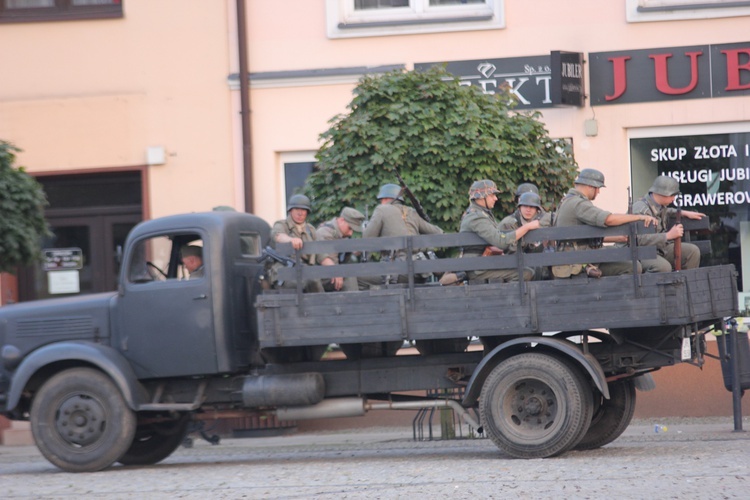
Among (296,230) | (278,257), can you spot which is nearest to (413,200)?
(296,230)

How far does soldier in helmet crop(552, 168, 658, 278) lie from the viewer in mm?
9477

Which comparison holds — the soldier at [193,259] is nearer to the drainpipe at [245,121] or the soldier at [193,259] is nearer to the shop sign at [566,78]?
the drainpipe at [245,121]

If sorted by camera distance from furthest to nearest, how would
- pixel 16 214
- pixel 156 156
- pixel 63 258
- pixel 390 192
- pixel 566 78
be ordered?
pixel 63 258, pixel 156 156, pixel 566 78, pixel 16 214, pixel 390 192

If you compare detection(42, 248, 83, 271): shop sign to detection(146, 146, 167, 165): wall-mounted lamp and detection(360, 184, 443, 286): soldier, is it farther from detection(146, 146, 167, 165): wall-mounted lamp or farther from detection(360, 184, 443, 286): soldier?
detection(360, 184, 443, 286): soldier

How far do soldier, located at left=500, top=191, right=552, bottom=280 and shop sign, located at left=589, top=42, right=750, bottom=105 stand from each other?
4066 millimetres

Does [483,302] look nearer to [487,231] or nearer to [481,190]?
[487,231]

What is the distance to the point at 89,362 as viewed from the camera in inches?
404

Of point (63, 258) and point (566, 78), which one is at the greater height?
point (566, 78)

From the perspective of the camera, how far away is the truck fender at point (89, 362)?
10.1 metres

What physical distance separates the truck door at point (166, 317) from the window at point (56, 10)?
593 centimetres

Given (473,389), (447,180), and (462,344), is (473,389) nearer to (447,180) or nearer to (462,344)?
(462,344)


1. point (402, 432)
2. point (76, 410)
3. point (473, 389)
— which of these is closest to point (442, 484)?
point (473, 389)

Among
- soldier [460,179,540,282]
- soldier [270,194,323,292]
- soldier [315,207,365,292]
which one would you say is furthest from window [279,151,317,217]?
soldier [460,179,540,282]

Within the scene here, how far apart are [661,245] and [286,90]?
6706mm
